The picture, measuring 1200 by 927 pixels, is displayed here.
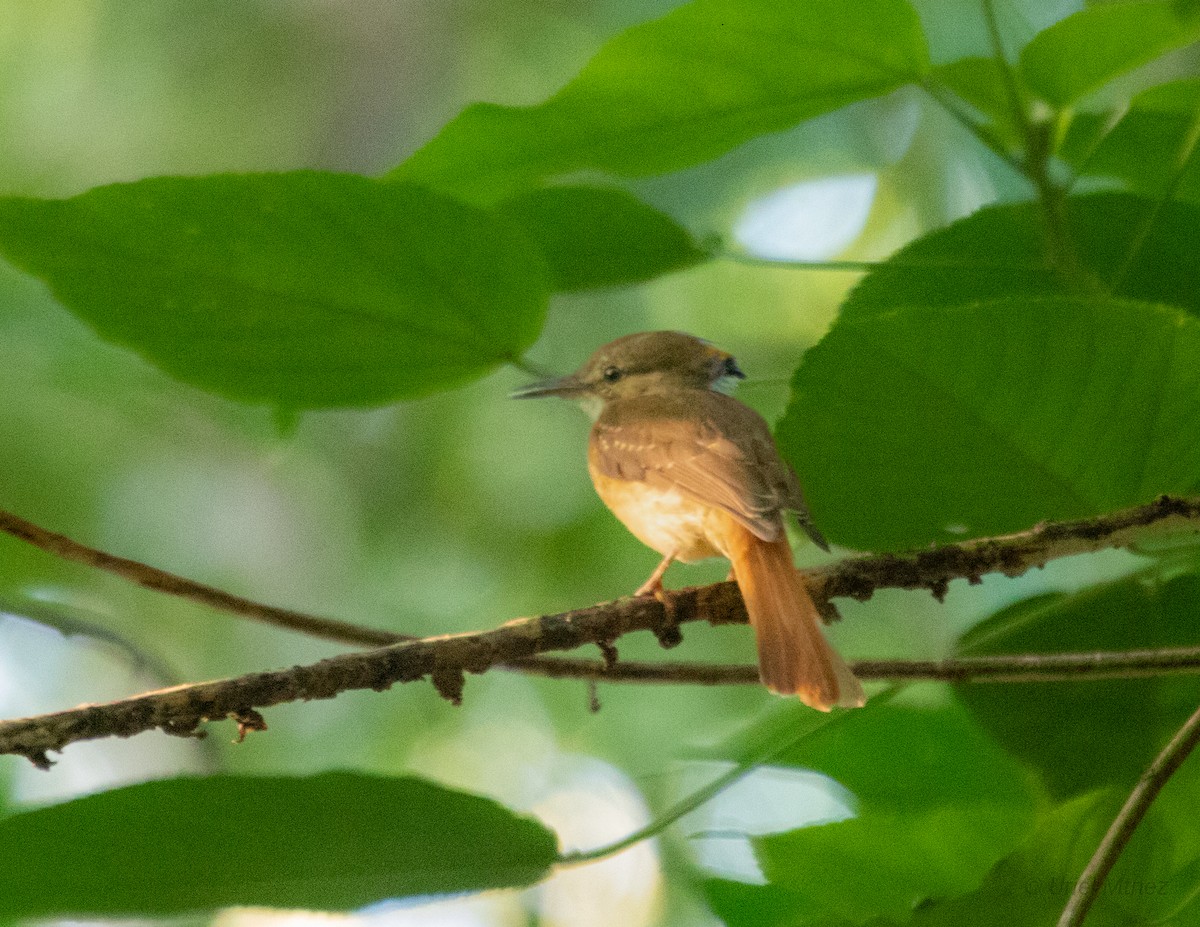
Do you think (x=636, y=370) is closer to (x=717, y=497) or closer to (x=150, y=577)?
(x=717, y=497)

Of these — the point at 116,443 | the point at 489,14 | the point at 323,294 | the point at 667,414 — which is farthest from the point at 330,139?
the point at 323,294

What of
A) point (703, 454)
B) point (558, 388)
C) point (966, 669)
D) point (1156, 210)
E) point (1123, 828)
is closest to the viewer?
point (1123, 828)

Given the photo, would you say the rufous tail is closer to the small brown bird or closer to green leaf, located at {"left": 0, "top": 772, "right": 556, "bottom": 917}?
the small brown bird

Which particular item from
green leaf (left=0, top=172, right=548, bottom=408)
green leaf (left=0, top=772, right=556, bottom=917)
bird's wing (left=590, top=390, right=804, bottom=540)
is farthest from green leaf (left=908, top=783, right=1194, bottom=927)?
green leaf (left=0, top=172, right=548, bottom=408)

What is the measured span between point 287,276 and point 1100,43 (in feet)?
3.54

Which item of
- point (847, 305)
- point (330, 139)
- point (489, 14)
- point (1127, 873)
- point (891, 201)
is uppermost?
point (489, 14)

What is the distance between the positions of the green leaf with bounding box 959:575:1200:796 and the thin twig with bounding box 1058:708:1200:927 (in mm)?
315

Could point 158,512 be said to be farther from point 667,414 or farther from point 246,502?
point 667,414

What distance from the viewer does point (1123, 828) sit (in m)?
1.20

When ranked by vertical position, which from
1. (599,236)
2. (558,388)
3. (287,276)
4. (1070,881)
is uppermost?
(558,388)

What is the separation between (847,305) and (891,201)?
3.17 m

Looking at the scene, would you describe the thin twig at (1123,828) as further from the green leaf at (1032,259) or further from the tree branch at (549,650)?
the green leaf at (1032,259)

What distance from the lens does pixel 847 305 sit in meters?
1.72

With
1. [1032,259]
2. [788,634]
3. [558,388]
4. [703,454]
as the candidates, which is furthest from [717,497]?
[558,388]
